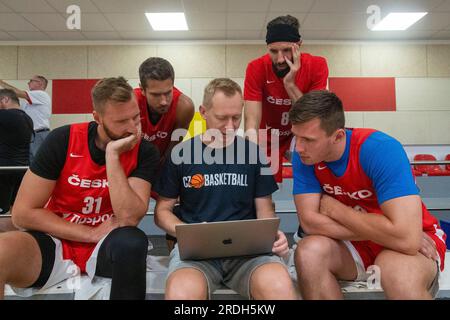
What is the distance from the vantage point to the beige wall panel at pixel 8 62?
614cm

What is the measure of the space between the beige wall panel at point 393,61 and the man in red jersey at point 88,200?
5.71 metres

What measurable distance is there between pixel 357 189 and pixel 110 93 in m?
1.05

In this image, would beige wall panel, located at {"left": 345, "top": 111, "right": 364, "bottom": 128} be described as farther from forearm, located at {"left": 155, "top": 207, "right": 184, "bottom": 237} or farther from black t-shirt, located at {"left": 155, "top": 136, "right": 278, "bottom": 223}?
forearm, located at {"left": 155, "top": 207, "right": 184, "bottom": 237}

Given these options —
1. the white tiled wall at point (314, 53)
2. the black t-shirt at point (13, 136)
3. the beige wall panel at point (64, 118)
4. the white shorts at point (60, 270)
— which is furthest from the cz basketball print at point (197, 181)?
the beige wall panel at point (64, 118)

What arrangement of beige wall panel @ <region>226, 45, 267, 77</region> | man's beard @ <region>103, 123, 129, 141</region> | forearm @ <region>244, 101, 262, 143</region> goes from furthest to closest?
beige wall panel @ <region>226, 45, 267, 77</region> → forearm @ <region>244, 101, 262, 143</region> → man's beard @ <region>103, 123, 129, 141</region>

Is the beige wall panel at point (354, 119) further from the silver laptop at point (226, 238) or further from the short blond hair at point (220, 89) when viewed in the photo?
the silver laptop at point (226, 238)

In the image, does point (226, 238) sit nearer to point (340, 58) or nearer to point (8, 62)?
point (340, 58)

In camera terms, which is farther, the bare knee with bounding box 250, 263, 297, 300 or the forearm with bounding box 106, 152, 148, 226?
the forearm with bounding box 106, 152, 148, 226

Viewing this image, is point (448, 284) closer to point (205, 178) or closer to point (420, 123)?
point (205, 178)

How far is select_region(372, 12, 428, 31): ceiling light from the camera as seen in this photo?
17.2 ft

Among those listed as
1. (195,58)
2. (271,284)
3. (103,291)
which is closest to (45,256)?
(103,291)

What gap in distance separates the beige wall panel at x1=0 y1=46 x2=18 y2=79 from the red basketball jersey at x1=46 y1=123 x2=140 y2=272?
18.6ft

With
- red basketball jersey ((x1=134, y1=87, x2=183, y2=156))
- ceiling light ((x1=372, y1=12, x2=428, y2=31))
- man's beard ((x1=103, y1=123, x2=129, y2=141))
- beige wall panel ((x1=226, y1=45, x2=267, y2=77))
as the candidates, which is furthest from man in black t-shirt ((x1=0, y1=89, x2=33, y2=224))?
ceiling light ((x1=372, y1=12, x2=428, y2=31))
